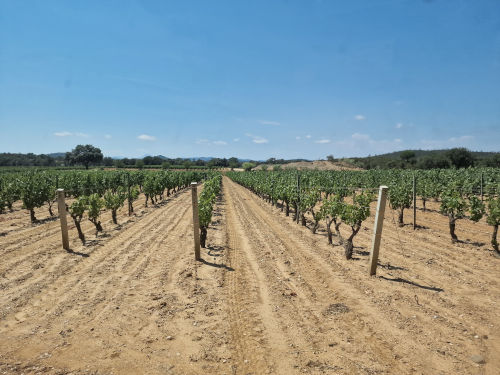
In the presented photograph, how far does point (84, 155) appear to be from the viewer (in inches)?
4245

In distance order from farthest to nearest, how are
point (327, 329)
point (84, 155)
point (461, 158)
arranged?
point (84, 155) < point (461, 158) < point (327, 329)

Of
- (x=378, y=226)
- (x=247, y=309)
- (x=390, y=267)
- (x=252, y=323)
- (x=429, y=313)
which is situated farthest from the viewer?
(x=390, y=267)

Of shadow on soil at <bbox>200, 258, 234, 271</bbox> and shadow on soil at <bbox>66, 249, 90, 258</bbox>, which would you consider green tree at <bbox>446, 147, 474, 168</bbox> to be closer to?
shadow on soil at <bbox>200, 258, 234, 271</bbox>

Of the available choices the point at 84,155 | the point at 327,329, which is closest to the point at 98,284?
the point at 327,329

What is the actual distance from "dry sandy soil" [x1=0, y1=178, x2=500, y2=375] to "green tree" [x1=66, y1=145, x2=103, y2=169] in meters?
116

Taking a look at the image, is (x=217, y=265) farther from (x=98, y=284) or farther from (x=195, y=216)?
(x=98, y=284)

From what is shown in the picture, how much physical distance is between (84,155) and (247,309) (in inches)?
4895

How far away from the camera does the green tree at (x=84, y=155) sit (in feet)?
354

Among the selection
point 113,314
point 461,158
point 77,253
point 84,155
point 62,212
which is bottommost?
point 113,314

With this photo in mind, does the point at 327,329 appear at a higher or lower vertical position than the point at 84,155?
lower

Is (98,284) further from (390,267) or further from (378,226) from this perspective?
(390,267)

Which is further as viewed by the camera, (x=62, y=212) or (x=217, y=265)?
(x=62, y=212)

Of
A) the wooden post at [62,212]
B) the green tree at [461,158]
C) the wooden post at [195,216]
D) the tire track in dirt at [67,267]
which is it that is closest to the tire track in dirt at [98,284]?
the tire track in dirt at [67,267]

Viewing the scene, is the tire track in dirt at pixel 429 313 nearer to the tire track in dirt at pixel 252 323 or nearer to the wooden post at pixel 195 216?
the tire track in dirt at pixel 252 323
